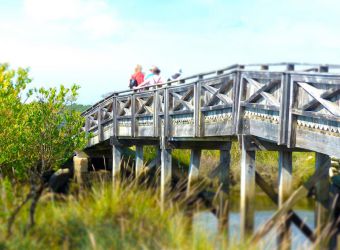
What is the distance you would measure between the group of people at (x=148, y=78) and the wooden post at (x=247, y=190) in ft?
14.1

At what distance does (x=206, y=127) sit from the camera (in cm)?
1147

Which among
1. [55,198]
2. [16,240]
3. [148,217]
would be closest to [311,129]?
[148,217]

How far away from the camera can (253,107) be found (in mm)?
9719

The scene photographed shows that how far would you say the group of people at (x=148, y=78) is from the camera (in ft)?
46.8

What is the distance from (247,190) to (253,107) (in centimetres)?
140

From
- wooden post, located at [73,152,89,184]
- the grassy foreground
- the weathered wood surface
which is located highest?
the weathered wood surface

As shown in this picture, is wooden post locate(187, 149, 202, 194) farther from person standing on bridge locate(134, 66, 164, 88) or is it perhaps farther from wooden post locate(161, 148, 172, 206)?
person standing on bridge locate(134, 66, 164, 88)

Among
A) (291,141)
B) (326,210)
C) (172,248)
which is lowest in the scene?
(326,210)

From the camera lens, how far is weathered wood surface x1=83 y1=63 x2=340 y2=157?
315 inches

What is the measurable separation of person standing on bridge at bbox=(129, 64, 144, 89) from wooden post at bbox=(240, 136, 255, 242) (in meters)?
6.99

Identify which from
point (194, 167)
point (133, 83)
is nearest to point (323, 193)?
point (194, 167)

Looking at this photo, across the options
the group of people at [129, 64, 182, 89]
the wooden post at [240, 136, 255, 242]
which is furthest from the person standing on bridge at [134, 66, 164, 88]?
the wooden post at [240, 136, 255, 242]

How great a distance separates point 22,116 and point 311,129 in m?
9.72

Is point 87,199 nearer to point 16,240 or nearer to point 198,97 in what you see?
point 16,240
